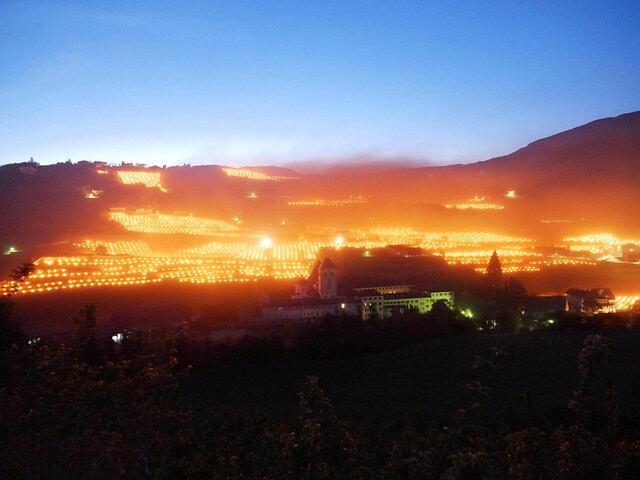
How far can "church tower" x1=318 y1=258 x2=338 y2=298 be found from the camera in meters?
19.9

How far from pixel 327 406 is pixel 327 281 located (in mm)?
17194

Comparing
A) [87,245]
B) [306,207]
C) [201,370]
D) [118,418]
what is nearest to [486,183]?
[306,207]

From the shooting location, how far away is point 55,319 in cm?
1355

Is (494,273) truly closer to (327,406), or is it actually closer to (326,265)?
(326,265)

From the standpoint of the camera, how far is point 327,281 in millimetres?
20109

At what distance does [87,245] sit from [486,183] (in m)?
40.7

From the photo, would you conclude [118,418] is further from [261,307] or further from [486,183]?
[486,183]

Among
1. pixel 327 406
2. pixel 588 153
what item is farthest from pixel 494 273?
pixel 588 153

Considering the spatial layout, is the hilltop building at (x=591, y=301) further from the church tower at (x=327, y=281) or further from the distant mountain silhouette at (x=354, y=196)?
the distant mountain silhouette at (x=354, y=196)

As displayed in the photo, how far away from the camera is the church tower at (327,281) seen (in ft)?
65.3

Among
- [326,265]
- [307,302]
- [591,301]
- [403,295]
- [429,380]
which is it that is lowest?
[429,380]

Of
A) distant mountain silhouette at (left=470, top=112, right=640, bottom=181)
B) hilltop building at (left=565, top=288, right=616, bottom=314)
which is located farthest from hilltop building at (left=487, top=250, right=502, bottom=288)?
distant mountain silhouette at (left=470, top=112, right=640, bottom=181)

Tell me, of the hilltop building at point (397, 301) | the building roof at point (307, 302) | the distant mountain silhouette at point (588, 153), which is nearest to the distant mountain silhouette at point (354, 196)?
the distant mountain silhouette at point (588, 153)

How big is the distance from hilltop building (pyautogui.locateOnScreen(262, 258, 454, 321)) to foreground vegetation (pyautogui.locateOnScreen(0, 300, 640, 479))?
2.29 meters
